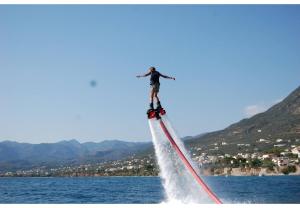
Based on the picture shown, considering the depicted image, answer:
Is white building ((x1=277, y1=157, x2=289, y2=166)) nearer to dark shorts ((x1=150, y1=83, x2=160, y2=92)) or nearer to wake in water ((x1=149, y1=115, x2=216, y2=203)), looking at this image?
wake in water ((x1=149, y1=115, x2=216, y2=203))

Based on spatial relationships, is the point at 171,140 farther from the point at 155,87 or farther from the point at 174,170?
the point at 174,170

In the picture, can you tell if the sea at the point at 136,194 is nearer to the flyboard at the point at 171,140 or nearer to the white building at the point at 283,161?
the flyboard at the point at 171,140

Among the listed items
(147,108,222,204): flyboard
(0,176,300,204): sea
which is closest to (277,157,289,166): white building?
(0,176,300,204): sea

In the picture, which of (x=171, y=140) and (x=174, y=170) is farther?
(x=174, y=170)

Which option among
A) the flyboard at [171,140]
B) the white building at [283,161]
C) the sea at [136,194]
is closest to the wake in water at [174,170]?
the flyboard at [171,140]

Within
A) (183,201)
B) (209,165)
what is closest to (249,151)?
(209,165)

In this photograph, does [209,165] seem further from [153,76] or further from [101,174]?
[153,76]

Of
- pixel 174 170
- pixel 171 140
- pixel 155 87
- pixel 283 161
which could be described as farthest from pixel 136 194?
pixel 283 161

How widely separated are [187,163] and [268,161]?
439ft

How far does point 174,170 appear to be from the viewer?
2081cm

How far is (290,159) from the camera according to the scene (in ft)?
477

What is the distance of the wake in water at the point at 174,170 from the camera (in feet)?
63.1

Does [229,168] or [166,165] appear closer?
[166,165]

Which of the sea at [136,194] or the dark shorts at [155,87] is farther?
the sea at [136,194]
